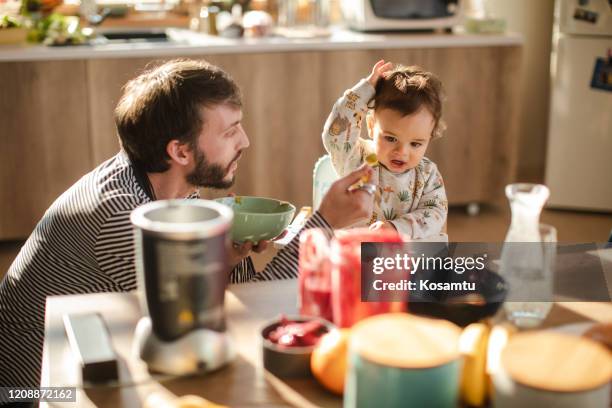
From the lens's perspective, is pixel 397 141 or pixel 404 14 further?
pixel 404 14

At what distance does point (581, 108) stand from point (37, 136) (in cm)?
249

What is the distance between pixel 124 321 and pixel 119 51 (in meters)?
2.37

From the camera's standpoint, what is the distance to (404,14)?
3859 mm

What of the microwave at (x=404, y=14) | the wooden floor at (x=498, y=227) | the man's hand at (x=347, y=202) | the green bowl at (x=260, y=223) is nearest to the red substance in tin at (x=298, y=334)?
the man's hand at (x=347, y=202)

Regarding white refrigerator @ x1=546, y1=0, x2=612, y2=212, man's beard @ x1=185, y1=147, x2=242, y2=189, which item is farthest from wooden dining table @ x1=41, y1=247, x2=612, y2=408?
white refrigerator @ x1=546, y1=0, x2=612, y2=212

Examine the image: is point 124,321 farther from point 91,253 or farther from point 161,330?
point 91,253

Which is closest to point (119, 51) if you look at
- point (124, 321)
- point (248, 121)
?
point (248, 121)

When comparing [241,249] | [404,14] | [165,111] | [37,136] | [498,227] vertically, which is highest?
[404,14]

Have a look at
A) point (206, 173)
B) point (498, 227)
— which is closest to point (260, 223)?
point (206, 173)

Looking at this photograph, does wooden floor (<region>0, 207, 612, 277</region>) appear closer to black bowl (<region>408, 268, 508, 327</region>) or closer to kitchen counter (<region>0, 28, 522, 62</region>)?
kitchen counter (<region>0, 28, 522, 62</region>)

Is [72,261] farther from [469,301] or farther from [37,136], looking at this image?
[37,136]

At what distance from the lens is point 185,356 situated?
101cm

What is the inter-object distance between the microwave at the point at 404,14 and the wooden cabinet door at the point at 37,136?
4.23ft

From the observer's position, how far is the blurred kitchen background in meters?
3.39
